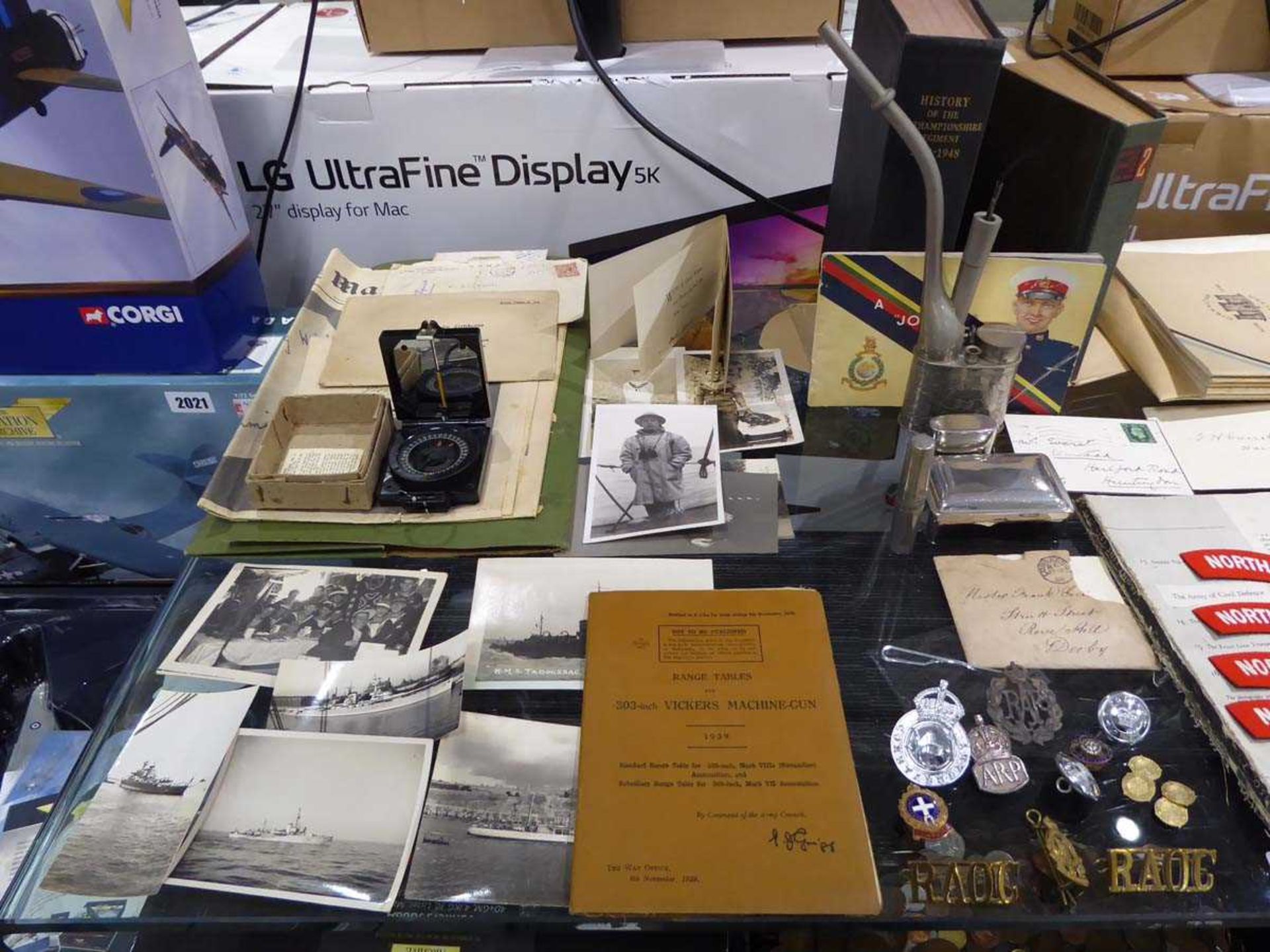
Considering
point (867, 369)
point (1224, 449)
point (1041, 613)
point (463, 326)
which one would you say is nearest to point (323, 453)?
point (463, 326)

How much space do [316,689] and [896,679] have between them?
17.8 inches

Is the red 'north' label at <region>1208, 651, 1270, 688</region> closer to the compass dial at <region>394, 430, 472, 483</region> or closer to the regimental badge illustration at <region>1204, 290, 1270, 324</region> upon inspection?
the regimental badge illustration at <region>1204, 290, 1270, 324</region>

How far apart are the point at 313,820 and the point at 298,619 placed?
19 centimetres

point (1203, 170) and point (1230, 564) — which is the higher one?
point (1203, 170)

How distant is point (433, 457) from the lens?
0.85 meters

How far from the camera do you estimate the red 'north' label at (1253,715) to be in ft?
2.04

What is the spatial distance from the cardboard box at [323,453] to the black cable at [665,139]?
48 centimetres

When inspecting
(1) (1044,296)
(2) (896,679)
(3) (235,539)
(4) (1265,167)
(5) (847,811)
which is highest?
(4) (1265,167)

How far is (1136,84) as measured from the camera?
3.62 feet

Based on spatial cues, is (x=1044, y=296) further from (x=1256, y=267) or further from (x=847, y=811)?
(x=847, y=811)

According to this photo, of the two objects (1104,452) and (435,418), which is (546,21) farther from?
(1104,452)

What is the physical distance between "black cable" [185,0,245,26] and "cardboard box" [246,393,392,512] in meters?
0.81

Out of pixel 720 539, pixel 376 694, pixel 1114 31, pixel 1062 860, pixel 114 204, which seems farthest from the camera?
pixel 1114 31

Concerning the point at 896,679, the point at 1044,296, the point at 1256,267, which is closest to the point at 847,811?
the point at 896,679
